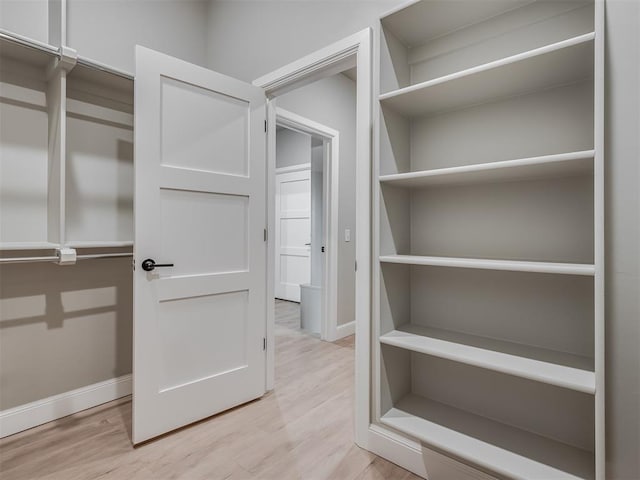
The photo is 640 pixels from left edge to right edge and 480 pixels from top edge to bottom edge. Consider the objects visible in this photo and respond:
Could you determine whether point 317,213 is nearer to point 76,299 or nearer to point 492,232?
point 76,299

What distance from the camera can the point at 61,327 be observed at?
6.63ft

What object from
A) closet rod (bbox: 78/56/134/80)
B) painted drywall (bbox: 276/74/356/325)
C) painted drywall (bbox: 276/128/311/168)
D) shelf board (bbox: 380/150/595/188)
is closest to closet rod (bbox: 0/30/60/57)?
closet rod (bbox: 78/56/134/80)

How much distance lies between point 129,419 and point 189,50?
8.50 ft

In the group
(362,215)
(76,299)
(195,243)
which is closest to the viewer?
(362,215)

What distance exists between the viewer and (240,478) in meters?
1.52

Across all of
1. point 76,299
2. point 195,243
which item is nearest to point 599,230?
point 195,243

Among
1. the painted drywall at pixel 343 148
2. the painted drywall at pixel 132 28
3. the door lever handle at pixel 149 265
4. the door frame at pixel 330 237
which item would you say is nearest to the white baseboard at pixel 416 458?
the door lever handle at pixel 149 265

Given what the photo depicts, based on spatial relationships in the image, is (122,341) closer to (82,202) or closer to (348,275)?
(82,202)

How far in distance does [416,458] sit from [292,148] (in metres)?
4.62

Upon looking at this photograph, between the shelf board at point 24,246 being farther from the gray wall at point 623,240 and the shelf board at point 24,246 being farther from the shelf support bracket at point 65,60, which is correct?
the gray wall at point 623,240

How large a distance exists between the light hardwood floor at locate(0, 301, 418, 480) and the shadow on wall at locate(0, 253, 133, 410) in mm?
228

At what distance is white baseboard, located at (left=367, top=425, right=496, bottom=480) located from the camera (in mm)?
1458

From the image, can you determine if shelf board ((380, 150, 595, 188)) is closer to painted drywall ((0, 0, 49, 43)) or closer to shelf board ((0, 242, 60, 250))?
shelf board ((0, 242, 60, 250))

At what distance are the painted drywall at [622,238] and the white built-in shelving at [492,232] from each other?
69mm
